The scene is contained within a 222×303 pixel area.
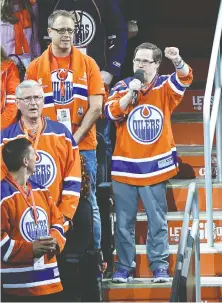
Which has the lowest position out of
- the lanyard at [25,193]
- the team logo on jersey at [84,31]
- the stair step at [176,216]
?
the stair step at [176,216]

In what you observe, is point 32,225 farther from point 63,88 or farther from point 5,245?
point 63,88

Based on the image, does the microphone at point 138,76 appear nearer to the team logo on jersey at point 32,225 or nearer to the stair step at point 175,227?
the stair step at point 175,227

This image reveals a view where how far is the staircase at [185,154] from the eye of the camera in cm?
752

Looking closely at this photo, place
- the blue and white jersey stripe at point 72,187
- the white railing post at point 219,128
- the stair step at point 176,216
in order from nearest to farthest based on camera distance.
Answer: the blue and white jersey stripe at point 72,187, the stair step at point 176,216, the white railing post at point 219,128

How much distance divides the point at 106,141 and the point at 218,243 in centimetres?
112

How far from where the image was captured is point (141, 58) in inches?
294

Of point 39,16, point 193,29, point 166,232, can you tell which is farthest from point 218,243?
point 193,29

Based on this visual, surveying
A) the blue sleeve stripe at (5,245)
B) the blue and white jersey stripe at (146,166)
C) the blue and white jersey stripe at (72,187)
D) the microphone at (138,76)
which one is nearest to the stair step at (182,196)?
the blue and white jersey stripe at (146,166)

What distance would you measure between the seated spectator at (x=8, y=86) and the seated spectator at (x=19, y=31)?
38 cm

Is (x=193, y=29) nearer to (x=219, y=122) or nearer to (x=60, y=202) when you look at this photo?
(x=219, y=122)

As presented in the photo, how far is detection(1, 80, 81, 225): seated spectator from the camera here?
6.96 metres

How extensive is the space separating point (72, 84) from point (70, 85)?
2 centimetres

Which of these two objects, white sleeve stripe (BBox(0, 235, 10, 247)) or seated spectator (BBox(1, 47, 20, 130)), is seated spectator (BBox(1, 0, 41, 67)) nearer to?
seated spectator (BBox(1, 47, 20, 130))

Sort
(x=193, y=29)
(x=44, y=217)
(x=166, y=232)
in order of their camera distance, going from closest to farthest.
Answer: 1. (x=44, y=217)
2. (x=166, y=232)
3. (x=193, y=29)
